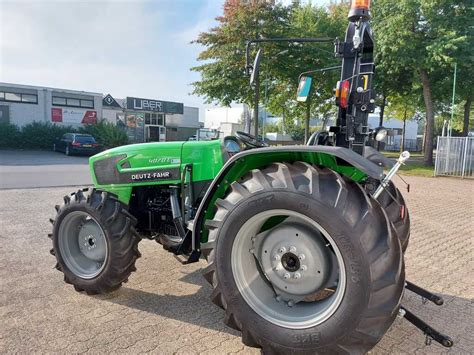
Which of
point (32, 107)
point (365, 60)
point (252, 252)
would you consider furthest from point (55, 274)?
point (32, 107)

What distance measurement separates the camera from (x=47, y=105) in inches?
1158

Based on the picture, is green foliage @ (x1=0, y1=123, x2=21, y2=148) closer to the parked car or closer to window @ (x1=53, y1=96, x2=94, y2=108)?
window @ (x1=53, y1=96, x2=94, y2=108)

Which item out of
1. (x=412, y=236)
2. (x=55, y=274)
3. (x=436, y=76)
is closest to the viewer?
(x=55, y=274)

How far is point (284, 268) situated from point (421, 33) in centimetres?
1693

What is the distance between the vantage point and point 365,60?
3.39 meters

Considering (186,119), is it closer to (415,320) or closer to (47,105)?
(47,105)

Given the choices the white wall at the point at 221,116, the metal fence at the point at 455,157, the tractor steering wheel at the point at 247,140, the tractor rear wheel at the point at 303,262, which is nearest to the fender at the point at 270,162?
the tractor rear wheel at the point at 303,262

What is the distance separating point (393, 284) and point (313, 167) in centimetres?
81

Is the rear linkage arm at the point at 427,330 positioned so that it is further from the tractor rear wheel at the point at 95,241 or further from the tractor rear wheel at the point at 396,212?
the tractor rear wheel at the point at 95,241

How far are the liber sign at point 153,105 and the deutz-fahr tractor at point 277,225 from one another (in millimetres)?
34452

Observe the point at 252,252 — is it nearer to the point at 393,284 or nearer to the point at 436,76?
the point at 393,284

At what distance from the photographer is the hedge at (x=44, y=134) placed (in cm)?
2623

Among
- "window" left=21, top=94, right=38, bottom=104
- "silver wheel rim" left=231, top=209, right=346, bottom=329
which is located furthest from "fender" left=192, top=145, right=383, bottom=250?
"window" left=21, top=94, right=38, bottom=104

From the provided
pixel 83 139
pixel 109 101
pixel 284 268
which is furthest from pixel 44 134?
pixel 284 268
